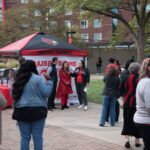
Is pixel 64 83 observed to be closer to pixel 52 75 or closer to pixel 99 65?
pixel 52 75

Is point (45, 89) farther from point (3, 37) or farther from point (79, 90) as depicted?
point (3, 37)

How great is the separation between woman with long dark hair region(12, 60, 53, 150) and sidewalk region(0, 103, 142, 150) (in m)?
2.29

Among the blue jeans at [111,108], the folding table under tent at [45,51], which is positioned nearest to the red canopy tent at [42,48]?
the folding table under tent at [45,51]

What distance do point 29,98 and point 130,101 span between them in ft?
8.43

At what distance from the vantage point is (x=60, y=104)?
17.5 metres

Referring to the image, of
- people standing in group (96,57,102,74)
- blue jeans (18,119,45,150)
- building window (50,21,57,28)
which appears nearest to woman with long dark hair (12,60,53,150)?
blue jeans (18,119,45,150)

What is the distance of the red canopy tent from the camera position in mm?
16375

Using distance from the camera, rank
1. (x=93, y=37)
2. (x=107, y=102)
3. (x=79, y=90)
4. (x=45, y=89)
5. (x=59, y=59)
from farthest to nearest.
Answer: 1. (x=93, y=37)
2. (x=59, y=59)
3. (x=79, y=90)
4. (x=107, y=102)
5. (x=45, y=89)

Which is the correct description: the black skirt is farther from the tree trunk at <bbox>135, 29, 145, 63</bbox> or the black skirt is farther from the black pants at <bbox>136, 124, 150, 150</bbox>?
the tree trunk at <bbox>135, 29, 145, 63</bbox>

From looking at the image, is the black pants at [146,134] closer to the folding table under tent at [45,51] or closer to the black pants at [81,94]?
the black pants at [81,94]

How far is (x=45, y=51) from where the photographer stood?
55.4 ft

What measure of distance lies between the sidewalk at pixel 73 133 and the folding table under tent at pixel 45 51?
2.48 meters

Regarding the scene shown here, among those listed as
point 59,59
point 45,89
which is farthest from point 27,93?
point 59,59

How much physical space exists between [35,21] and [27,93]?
47888mm
